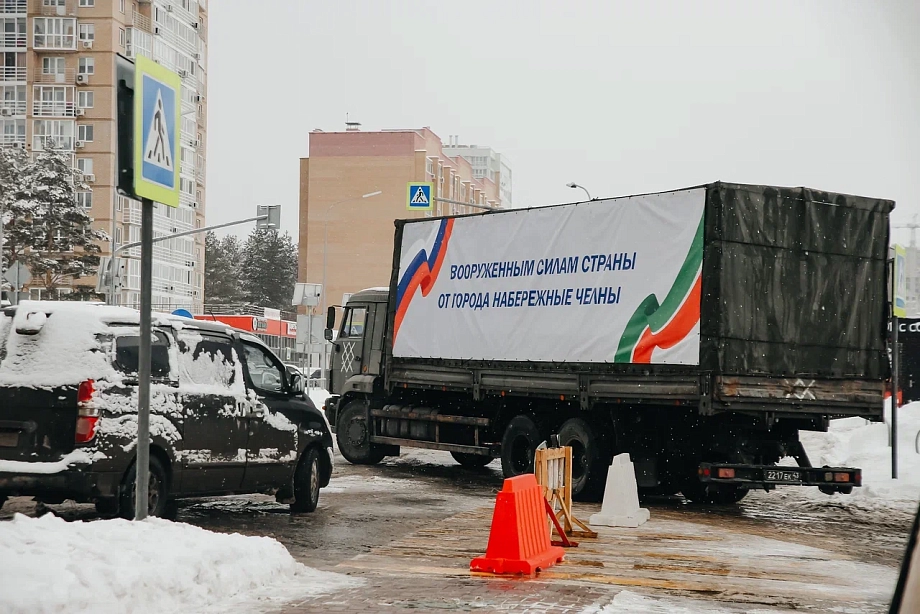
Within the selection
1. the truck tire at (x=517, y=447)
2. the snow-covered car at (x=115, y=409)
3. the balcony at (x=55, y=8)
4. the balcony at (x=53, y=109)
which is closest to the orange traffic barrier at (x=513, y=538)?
the snow-covered car at (x=115, y=409)

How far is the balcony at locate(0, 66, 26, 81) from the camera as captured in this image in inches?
2849

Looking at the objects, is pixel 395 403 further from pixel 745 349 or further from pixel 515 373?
pixel 745 349

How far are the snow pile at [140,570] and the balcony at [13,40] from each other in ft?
227

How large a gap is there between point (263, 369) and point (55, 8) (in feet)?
214

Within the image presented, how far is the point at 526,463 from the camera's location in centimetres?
1667

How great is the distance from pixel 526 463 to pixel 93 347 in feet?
25.6

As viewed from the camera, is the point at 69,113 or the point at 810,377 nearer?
the point at 810,377

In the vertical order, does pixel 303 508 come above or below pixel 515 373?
Result: below

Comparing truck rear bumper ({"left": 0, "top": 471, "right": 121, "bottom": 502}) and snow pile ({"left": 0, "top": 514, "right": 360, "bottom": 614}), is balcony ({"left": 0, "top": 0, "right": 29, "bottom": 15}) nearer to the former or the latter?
truck rear bumper ({"left": 0, "top": 471, "right": 121, "bottom": 502})

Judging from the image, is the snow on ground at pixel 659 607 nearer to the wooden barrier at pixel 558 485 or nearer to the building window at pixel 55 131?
the wooden barrier at pixel 558 485

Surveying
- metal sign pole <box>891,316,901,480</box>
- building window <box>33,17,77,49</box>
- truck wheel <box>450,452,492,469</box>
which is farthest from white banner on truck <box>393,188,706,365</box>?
building window <box>33,17,77,49</box>

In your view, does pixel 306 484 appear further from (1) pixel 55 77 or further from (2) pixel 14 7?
(1) pixel 55 77

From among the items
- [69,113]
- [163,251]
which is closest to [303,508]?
[69,113]

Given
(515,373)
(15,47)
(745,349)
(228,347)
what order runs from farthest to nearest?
(15,47)
(515,373)
(745,349)
(228,347)
